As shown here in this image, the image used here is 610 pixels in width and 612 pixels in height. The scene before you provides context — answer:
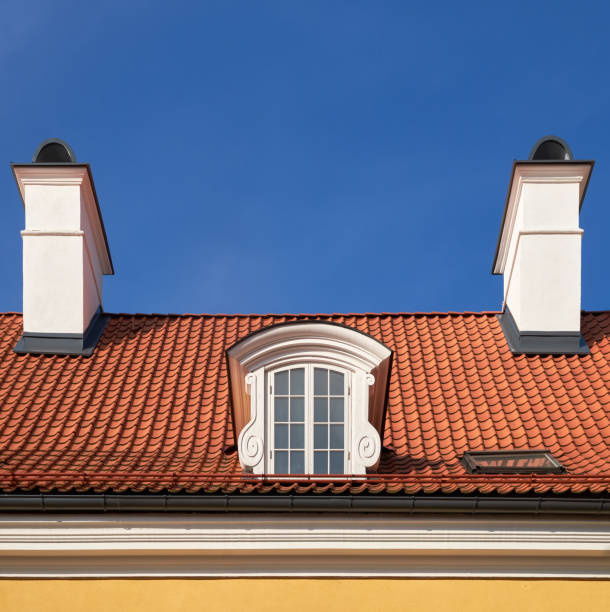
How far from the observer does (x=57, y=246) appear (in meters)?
16.5

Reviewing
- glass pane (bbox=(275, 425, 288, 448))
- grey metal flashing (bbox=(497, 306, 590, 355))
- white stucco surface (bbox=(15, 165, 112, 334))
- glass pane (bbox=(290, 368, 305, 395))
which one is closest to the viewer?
glass pane (bbox=(275, 425, 288, 448))

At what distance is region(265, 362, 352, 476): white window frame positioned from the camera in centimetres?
1216

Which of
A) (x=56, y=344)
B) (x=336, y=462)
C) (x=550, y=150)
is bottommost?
(x=336, y=462)

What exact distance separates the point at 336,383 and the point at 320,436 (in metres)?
0.62

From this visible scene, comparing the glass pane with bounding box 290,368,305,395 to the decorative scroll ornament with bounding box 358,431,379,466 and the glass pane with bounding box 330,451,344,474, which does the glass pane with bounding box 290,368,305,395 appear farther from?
the decorative scroll ornament with bounding box 358,431,379,466

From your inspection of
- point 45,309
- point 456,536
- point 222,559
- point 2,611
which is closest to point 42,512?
point 2,611

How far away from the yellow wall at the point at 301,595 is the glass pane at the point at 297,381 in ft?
7.40

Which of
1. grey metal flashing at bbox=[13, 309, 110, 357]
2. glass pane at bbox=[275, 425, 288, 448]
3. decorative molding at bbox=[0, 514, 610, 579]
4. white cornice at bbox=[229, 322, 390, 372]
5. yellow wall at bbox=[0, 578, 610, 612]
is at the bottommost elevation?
yellow wall at bbox=[0, 578, 610, 612]

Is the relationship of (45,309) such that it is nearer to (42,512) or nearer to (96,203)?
(96,203)

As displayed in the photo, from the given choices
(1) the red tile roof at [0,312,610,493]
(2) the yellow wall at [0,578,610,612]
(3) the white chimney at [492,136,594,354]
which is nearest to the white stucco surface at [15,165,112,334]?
(1) the red tile roof at [0,312,610,493]

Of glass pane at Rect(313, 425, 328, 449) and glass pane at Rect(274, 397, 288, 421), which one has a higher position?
glass pane at Rect(274, 397, 288, 421)

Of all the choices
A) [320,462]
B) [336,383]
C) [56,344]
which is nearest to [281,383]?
[336,383]

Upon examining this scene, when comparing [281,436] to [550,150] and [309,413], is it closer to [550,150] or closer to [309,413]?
[309,413]

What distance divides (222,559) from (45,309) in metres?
6.22
